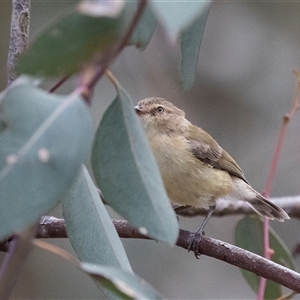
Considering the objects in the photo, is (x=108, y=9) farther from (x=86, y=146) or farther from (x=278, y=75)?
(x=278, y=75)

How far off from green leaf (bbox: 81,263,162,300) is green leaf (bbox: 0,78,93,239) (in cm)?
15

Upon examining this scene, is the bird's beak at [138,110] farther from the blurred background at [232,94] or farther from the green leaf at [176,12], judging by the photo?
the green leaf at [176,12]

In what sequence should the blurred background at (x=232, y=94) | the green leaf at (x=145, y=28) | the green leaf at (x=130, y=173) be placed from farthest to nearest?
the blurred background at (x=232, y=94) → the green leaf at (x=145, y=28) → the green leaf at (x=130, y=173)

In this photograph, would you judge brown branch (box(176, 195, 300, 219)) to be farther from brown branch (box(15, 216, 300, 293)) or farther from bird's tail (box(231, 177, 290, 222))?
brown branch (box(15, 216, 300, 293))

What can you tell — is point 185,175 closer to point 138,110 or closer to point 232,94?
point 138,110

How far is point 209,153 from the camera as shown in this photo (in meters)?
3.79

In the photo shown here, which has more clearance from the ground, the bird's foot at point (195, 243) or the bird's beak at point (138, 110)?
the bird's beak at point (138, 110)

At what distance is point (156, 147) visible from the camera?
11.9ft

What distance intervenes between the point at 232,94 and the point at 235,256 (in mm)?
4078

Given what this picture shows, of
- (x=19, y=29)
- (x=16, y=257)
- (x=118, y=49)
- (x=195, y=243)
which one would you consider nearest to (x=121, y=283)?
(x=16, y=257)

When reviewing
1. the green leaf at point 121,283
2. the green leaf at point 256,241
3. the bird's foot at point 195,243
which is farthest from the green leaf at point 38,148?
the green leaf at point 256,241

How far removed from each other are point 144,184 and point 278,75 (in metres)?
5.11

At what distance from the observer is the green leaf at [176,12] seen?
102 centimetres

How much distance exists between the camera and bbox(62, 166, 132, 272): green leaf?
1.70 m
